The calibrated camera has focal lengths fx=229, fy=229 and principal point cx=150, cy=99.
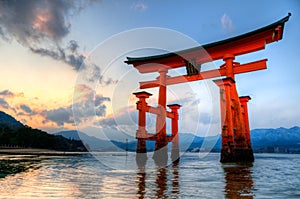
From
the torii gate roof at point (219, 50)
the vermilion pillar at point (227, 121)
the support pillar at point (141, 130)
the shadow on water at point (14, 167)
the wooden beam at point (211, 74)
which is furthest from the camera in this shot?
the support pillar at point (141, 130)

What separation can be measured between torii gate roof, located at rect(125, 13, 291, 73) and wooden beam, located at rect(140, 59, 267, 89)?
2.67 feet

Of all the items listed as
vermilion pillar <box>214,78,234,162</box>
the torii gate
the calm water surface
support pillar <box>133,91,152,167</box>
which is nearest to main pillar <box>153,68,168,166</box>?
the torii gate

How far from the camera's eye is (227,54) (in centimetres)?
1440

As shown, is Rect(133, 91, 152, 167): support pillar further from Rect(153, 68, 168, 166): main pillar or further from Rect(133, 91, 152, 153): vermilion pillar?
Rect(153, 68, 168, 166): main pillar

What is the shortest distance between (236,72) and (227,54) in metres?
1.26

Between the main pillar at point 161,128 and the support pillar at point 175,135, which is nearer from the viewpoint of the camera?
the main pillar at point 161,128

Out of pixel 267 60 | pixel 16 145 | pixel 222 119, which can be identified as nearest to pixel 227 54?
pixel 267 60

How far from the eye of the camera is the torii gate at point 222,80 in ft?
41.7

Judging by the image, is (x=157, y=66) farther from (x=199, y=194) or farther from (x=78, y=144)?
(x=78, y=144)

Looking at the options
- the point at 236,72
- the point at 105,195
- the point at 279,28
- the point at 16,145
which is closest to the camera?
the point at 105,195

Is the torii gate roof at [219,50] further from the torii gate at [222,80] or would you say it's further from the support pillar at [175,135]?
the support pillar at [175,135]

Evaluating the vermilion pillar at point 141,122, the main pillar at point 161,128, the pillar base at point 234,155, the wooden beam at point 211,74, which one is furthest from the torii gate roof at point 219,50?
the pillar base at point 234,155

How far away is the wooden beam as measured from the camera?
13422 mm

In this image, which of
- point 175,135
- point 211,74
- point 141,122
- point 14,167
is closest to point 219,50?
point 211,74
